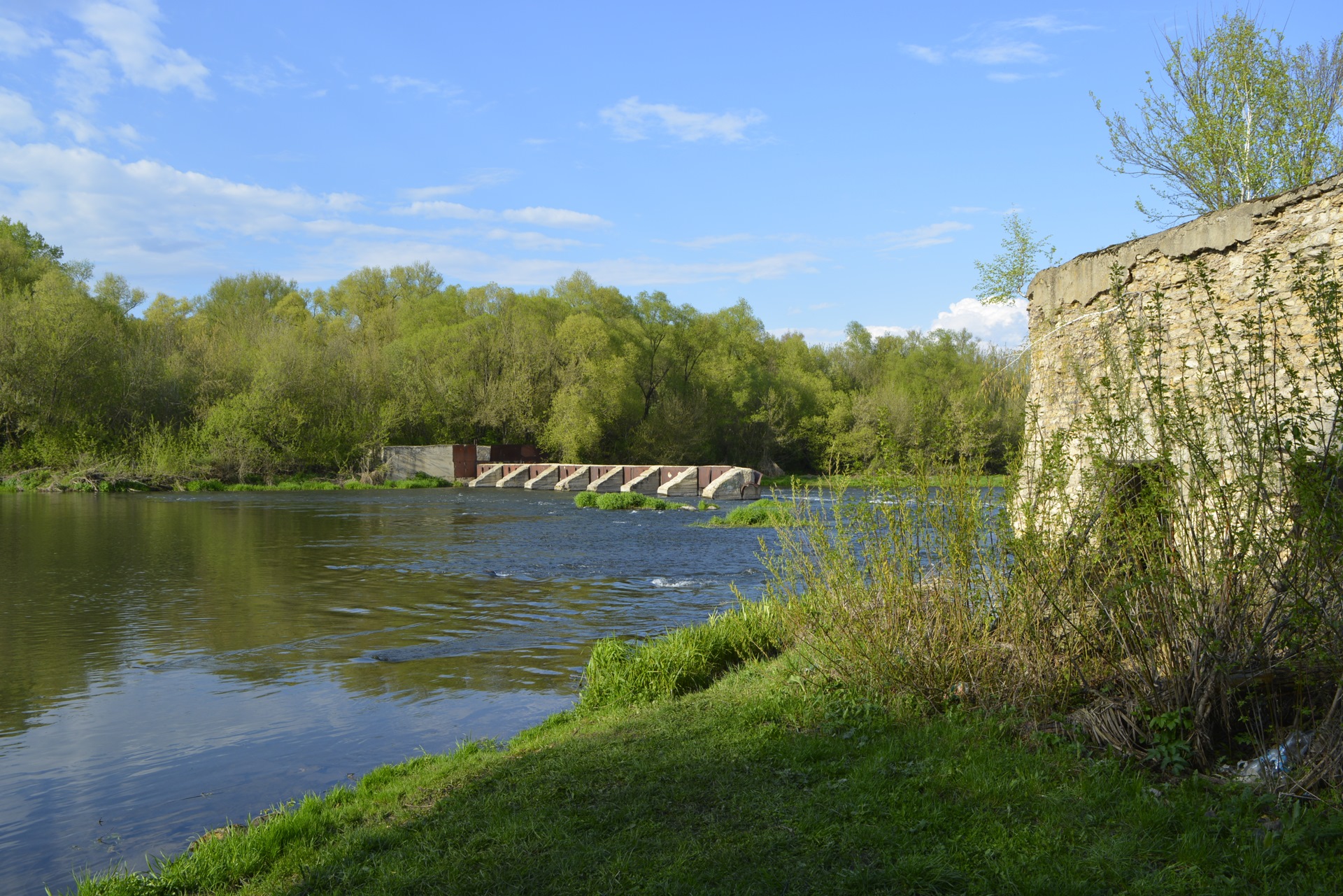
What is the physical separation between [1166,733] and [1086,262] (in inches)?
185

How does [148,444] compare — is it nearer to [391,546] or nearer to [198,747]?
[391,546]

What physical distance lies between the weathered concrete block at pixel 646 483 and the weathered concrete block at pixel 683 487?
64cm

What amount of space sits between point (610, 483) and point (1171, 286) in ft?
136

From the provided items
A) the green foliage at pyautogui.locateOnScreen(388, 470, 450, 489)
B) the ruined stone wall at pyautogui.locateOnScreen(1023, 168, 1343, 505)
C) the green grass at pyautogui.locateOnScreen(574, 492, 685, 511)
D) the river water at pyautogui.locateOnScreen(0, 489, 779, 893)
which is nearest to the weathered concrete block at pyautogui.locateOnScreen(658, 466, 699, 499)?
the green grass at pyautogui.locateOnScreen(574, 492, 685, 511)

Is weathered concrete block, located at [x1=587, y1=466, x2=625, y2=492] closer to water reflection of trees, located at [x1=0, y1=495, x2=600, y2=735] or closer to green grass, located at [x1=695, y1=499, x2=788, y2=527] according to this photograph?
green grass, located at [x1=695, y1=499, x2=788, y2=527]

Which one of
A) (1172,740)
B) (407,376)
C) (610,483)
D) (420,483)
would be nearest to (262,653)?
(1172,740)

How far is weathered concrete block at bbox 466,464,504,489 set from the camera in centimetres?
5338

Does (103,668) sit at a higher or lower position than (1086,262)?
lower

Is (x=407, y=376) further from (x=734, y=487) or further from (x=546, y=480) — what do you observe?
(x=734, y=487)

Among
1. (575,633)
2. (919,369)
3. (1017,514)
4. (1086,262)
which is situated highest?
(919,369)

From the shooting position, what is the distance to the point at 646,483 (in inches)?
1833

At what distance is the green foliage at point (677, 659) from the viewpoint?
8.07 meters

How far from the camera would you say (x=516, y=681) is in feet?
31.8

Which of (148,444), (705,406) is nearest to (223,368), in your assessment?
(148,444)
